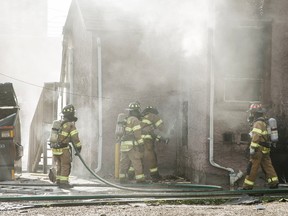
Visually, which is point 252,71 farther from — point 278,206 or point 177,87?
point 278,206

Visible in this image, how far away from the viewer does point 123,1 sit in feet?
47.4

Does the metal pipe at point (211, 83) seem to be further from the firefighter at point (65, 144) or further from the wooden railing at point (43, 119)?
the wooden railing at point (43, 119)

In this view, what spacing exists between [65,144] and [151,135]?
7.21 feet

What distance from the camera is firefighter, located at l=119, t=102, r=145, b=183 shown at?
11766 mm

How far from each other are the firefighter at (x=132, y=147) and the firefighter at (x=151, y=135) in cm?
47

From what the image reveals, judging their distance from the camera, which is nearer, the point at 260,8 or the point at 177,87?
the point at 260,8

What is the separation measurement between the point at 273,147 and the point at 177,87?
137 inches

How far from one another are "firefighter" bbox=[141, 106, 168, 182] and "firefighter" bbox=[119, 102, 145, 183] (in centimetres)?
47

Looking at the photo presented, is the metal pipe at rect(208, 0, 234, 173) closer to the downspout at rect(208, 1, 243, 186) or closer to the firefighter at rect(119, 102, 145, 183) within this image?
the downspout at rect(208, 1, 243, 186)

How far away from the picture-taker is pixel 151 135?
12594 millimetres

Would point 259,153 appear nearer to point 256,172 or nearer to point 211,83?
point 256,172

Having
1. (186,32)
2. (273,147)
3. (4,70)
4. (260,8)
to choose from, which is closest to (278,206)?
(273,147)

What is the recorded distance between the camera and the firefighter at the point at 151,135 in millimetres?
12547

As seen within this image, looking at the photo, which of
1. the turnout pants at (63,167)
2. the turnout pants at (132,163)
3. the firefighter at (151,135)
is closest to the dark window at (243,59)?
the firefighter at (151,135)
